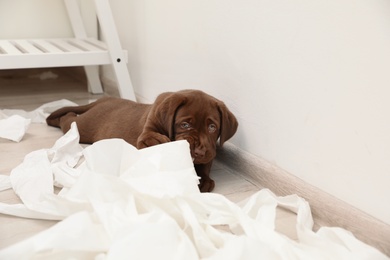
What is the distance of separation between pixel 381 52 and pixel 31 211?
60 centimetres

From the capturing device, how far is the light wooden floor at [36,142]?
67 cm

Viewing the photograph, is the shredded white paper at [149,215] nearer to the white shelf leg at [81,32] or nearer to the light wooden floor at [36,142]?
the light wooden floor at [36,142]

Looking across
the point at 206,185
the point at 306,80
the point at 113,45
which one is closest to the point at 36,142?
the point at 113,45

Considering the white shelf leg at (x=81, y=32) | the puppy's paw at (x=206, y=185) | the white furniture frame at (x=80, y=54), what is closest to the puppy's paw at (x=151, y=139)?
the puppy's paw at (x=206, y=185)

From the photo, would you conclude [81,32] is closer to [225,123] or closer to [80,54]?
[80,54]

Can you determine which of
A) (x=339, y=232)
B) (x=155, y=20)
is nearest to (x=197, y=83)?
(x=155, y=20)

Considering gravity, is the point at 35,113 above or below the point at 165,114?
below

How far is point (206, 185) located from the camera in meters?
0.82

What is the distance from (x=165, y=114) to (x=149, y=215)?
10.6 inches

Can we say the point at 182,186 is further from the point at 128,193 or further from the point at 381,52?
the point at 381,52

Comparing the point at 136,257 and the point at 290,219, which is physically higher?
the point at 136,257

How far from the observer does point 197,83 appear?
1.08m

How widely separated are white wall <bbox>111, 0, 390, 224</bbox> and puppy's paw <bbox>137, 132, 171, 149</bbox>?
215 millimetres

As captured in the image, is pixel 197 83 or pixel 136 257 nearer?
pixel 136 257
